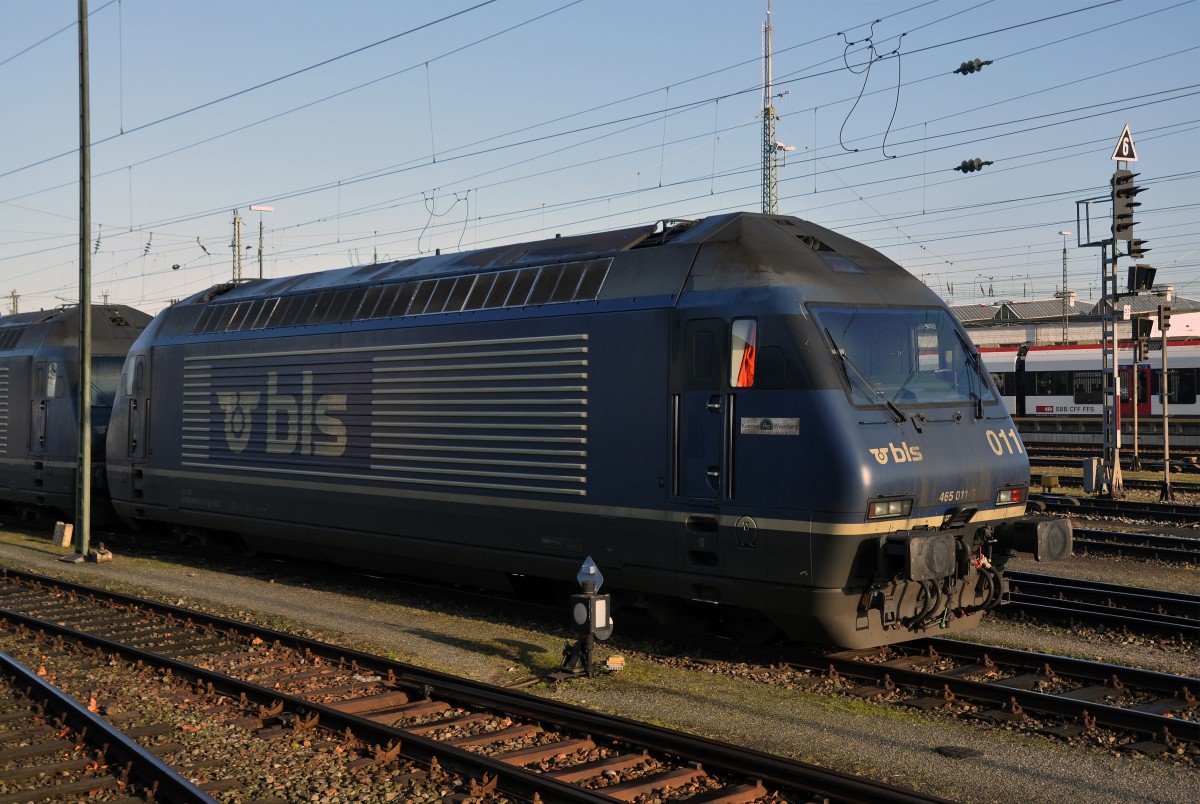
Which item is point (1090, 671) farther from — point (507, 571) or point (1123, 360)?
point (1123, 360)

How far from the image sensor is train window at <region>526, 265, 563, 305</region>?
11.1 metres

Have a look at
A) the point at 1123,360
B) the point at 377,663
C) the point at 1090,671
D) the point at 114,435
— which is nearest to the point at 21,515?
the point at 114,435

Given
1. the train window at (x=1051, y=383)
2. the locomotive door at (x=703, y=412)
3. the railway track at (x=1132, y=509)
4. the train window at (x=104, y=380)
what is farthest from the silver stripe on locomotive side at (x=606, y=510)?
the train window at (x=1051, y=383)

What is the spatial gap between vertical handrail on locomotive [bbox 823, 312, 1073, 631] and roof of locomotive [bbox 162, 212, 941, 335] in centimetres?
73

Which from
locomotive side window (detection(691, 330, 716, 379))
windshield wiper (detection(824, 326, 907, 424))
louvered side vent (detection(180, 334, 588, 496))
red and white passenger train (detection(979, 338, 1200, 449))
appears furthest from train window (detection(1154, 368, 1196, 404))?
locomotive side window (detection(691, 330, 716, 379))

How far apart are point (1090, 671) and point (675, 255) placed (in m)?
4.72

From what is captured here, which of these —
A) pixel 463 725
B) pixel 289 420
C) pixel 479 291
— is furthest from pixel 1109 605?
pixel 289 420

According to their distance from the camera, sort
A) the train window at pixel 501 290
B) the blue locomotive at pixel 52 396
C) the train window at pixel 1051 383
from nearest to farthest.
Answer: the train window at pixel 501 290, the blue locomotive at pixel 52 396, the train window at pixel 1051 383

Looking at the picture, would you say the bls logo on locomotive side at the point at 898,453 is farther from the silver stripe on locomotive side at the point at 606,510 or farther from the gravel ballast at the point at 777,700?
the gravel ballast at the point at 777,700

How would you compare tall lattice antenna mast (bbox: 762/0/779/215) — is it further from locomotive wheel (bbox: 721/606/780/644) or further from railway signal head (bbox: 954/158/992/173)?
locomotive wheel (bbox: 721/606/780/644)

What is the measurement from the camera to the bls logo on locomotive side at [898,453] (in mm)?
8734

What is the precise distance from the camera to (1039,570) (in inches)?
567

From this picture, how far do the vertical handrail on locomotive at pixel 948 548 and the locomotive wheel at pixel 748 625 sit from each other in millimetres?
1012

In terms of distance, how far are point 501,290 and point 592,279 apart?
1316 millimetres
